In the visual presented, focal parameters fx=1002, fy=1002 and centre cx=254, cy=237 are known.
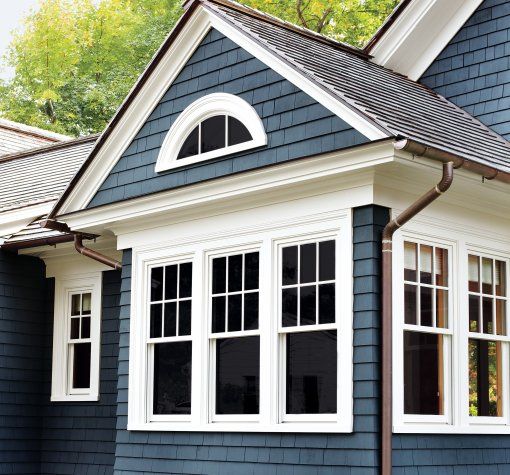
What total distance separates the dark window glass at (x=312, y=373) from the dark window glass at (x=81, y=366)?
4780 mm

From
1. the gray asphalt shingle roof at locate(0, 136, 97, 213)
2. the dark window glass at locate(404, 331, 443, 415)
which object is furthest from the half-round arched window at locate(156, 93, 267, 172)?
the gray asphalt shingle roof at locate(0, 136, 97, 213)

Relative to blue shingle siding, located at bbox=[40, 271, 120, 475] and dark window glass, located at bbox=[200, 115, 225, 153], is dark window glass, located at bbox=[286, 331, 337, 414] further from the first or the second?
blue shingle siding, located at bbox=[40, 271, 120, 475]

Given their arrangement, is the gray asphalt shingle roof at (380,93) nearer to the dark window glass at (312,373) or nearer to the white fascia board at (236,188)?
the white fascia board at (236,188)

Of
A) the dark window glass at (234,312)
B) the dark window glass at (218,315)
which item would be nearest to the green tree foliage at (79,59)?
the dark window glass at (218,315)

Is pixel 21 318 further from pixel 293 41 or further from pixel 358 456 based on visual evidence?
pixel 358 456

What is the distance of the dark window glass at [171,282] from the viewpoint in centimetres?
1103

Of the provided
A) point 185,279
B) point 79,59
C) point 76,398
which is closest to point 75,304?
point 76,398

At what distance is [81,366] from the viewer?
13.8m

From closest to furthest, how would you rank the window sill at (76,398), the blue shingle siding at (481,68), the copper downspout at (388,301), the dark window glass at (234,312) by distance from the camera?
1. the copper downspout at (388,301)
2. the dark window glass at (234,312)
3. the blue shingle siding at (481,68)
4. the window sill at (76,398)

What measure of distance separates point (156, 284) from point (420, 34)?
14.7 feet

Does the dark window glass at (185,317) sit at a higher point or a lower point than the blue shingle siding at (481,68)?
lower

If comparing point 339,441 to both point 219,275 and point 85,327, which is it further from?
→ point 85,327

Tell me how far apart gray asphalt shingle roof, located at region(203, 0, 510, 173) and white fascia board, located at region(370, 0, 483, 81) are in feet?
0.79

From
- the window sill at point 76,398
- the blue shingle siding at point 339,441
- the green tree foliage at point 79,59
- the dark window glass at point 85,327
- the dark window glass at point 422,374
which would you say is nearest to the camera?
the blue shingle siding at point 339,441
